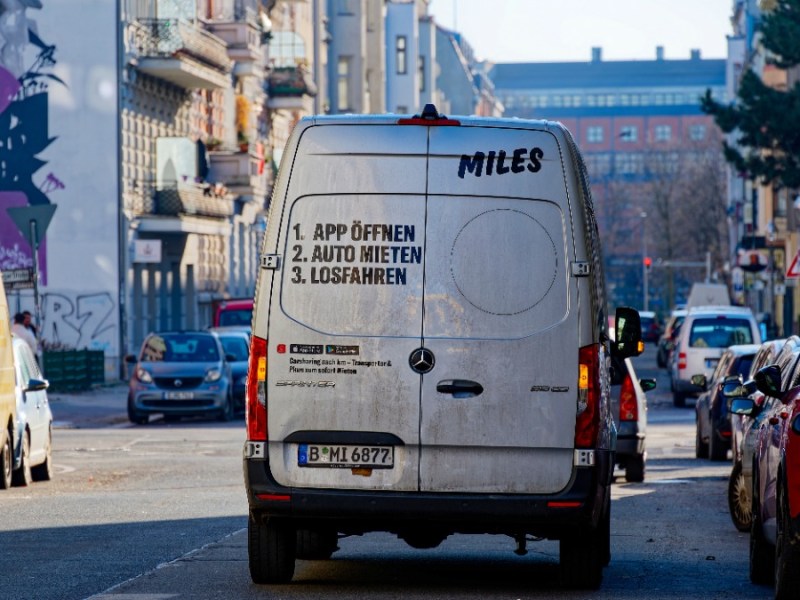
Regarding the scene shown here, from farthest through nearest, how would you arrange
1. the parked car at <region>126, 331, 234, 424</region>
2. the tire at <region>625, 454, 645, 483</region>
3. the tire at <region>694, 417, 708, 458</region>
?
the parked car at <region>126, 331, 234, 424</region>
the tire at <region>694, 417, 708, 458</region>
the tire at <region>625, 454, 645, 483</region>

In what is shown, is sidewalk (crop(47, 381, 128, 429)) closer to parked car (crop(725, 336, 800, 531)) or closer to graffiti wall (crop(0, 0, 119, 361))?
graffiti wall (crop(0, 0, 119, 361))

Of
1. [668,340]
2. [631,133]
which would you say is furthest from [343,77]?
[631,133]

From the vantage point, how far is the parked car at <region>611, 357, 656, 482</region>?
20812mm

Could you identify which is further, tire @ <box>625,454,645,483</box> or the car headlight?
the car headlight

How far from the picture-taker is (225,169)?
59.1 metres

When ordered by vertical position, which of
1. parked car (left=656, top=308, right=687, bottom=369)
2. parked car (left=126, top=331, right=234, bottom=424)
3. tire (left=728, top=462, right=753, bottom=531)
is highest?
tire (left=728, top=462, right=753, bottom=531)

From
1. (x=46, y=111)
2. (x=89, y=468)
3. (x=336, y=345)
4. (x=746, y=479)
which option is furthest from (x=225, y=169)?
(x=336, y=345)

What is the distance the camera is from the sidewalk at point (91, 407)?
35781mm

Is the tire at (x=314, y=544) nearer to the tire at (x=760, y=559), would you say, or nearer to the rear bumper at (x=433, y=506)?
the rear bumper at (x=433, y=506)

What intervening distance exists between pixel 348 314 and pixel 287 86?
2305 inches

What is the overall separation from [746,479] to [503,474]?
4616 mm

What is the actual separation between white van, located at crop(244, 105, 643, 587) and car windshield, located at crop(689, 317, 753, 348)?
1228 inches

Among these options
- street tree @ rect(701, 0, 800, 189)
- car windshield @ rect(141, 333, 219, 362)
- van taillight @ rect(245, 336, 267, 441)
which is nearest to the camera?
van taillight @ rect(245, 336, 267, 441)

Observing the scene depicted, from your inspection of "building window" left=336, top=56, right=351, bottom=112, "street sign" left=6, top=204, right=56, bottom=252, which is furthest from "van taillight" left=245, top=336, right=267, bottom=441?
"building window" left=336, top=56, right=351, bottom=112
